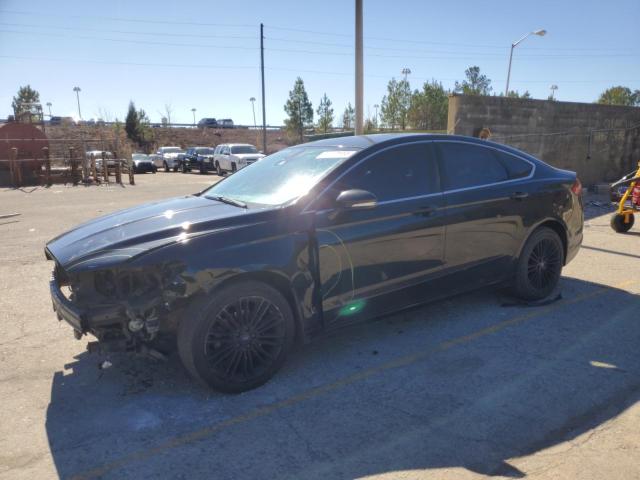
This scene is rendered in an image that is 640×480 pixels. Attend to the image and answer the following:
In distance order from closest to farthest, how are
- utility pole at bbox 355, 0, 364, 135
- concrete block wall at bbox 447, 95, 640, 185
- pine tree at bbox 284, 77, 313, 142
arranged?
utility pole at bbox 355, 0, 364, 135 → concrete block wall at bbox 447, 95, 640, 185 → pine tree at bbox 284, 77, 313, 142

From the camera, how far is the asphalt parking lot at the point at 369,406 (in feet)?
8.86

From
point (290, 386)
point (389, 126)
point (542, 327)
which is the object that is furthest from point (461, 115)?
point (389, 126)

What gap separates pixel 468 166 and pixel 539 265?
54.9 inches

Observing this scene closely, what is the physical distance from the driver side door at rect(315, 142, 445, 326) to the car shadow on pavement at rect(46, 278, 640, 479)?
19.8 inches

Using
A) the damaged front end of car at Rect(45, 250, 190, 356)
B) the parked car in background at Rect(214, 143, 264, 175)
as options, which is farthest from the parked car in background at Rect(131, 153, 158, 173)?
the damaged front end of car at Rect(45, 250, 190, 356)

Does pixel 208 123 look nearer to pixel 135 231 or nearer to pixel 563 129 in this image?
pixel 563 129

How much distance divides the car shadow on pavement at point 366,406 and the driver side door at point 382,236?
1.65 ft

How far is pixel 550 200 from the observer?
17.0ft

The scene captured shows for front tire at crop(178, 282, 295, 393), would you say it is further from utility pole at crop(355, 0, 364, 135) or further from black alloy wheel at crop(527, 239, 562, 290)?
utility pole at crop(355, 0, 364, 135)

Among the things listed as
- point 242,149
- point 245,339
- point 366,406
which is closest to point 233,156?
point 242,149

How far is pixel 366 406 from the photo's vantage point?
10.7 feet

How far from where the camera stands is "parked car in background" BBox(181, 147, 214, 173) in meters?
32.1

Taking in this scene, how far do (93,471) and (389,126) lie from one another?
3652 cm

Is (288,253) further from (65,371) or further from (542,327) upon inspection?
(542,327)
